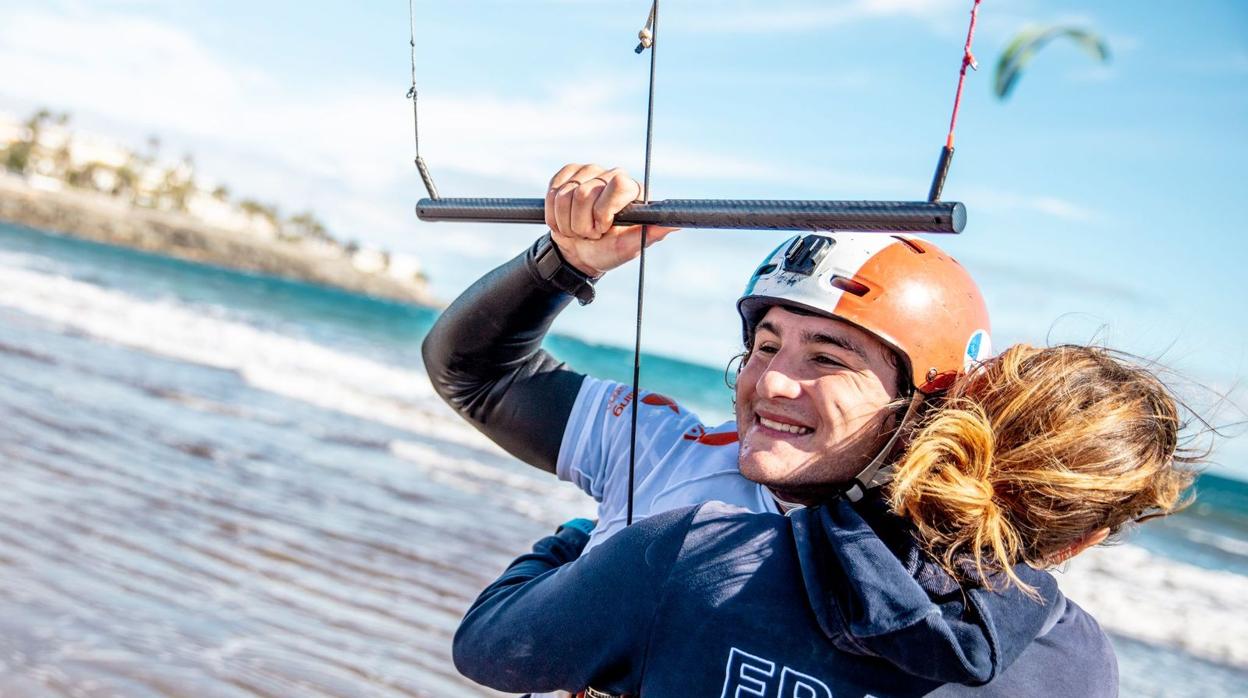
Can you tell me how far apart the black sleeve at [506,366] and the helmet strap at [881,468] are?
85cm

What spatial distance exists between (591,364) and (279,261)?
231 feet

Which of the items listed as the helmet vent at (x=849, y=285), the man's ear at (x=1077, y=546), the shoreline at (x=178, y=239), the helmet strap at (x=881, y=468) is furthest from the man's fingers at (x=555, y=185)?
the shoreline at (x=178, y=239)

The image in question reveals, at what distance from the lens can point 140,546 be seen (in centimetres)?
659

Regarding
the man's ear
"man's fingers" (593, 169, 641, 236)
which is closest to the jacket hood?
the man's ear

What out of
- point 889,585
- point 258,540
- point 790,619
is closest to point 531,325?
point 790,619

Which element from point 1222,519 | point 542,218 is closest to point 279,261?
point 1222,519

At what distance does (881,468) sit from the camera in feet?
7.97

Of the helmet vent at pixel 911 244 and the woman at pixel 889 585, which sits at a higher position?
the helmet vent at pixel 911 244

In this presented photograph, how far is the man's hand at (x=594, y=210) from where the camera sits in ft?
7.65

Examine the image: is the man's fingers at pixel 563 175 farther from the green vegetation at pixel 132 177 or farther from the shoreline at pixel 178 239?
the green vegetation at pixel 132 177

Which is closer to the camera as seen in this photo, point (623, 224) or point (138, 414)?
point (623, 224)

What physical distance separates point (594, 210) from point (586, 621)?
2.98ft

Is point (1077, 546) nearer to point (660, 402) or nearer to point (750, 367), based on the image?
point (750, 367)

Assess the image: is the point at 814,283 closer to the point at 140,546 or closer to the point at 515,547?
the point at 140,546
